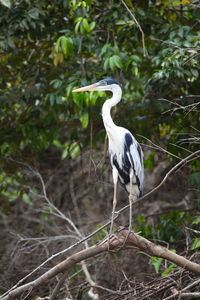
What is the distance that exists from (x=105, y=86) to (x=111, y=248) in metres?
1.47

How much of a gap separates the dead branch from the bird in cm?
68

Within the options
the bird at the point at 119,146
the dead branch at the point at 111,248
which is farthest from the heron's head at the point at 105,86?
the dead branch at the point at 111,248

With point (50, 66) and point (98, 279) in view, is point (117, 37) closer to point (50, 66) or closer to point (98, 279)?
point (50, 66)

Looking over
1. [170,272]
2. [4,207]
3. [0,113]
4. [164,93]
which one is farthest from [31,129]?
[170,272]

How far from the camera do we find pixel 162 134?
244 inches

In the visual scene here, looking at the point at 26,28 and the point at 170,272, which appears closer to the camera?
the point at 170,272

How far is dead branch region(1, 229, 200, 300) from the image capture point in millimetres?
Result: 3762

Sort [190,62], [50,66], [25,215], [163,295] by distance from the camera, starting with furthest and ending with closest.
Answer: [25,215], [50,66], [190,62], [163,295]

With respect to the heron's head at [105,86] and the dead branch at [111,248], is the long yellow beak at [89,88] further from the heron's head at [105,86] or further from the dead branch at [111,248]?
the dead branch at [111,248]

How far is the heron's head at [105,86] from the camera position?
4.64 meters

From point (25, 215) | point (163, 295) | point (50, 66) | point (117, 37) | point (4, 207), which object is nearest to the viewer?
point (163, 295)

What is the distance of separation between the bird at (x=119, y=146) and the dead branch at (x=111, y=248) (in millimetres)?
682

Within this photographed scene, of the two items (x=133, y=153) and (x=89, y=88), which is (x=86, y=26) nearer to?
(x=89, y=88)

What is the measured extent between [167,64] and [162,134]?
5.26ft
